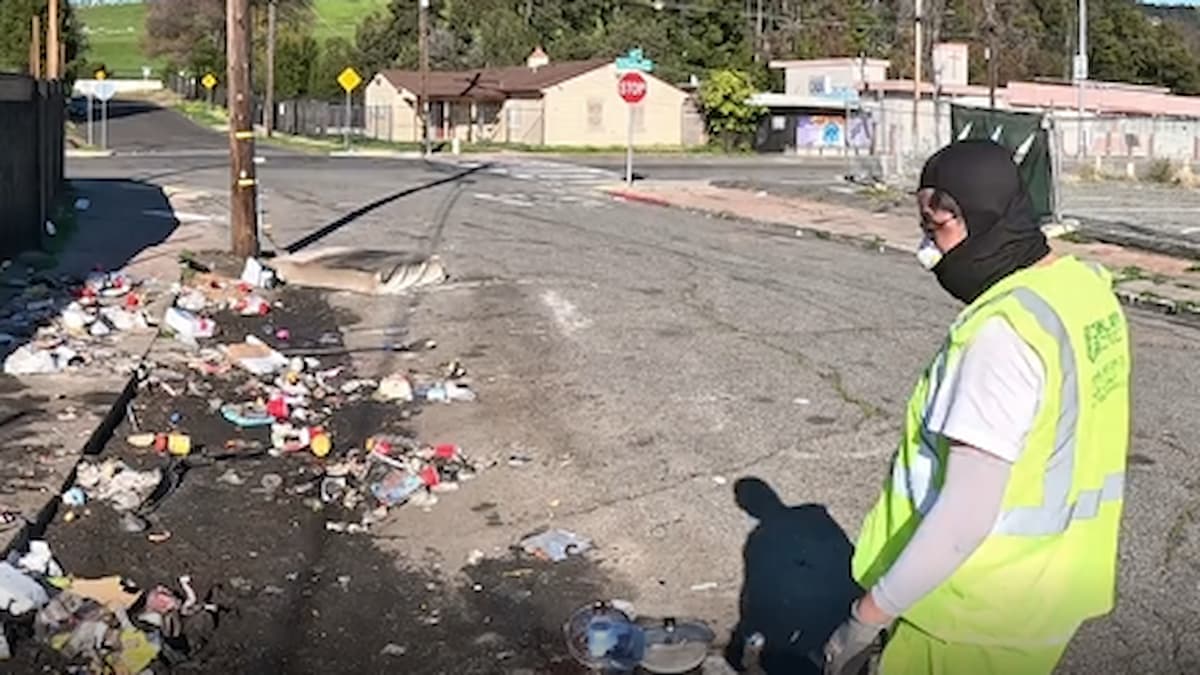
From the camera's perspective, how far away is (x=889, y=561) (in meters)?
3.21

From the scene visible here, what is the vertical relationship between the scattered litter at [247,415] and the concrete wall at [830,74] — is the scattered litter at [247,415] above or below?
below

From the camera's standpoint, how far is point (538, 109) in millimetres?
66500

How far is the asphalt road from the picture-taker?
6598 millimetres

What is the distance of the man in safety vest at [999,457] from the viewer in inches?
116

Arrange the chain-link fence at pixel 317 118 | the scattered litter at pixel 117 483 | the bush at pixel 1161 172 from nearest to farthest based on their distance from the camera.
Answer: the scattered litter at pixel 117 483
the bush at pixel 1161 172
the chain-link fence at pixel 317 118

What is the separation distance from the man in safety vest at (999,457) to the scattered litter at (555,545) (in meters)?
3.93

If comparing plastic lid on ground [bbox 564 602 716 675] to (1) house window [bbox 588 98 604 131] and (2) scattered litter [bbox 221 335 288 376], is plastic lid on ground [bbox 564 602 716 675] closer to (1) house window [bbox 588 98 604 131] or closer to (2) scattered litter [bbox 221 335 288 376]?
(2) scattered litter [bbox 221 335 288 376]

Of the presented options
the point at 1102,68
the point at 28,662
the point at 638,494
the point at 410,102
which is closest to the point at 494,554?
the point at 638,494

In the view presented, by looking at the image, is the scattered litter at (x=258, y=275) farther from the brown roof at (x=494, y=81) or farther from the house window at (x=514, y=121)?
the house window at (x=514, y=121)

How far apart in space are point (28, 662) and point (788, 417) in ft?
17.9

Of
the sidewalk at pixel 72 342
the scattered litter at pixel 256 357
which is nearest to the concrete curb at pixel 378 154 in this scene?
the sidewalk at pixel 72 342

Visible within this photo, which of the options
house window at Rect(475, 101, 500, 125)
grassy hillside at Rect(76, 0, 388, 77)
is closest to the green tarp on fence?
house window at Rect(475, 101, 500, 125)

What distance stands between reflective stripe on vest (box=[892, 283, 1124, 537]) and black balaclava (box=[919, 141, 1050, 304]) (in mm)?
104

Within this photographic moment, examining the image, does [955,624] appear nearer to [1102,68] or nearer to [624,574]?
[624,574]
